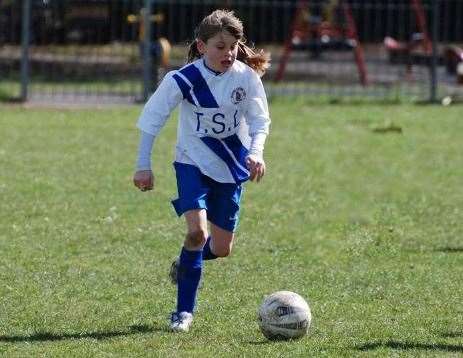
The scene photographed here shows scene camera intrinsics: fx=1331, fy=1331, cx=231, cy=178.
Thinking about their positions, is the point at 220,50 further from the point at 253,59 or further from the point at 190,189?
the point at 190,189

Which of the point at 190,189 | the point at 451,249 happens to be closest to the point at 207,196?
the point at 190,189

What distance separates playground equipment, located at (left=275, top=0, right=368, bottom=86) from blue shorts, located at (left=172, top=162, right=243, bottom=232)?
14.1 meters

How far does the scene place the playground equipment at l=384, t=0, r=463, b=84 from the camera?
2164 centimetres

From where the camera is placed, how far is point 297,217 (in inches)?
405

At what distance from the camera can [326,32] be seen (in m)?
24.0

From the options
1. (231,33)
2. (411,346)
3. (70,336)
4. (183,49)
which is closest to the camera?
(411,346)

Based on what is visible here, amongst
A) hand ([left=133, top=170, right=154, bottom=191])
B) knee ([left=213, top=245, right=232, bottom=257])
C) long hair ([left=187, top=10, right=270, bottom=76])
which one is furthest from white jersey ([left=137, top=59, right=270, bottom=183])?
knee ([left=213, top=245, right=232, bottom=257])

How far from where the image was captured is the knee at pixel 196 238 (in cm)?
662

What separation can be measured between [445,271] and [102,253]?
7.31 feet

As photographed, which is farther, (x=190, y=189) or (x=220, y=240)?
(x=220, y=240)

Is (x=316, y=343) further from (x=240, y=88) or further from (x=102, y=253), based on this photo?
(x=102, y=253)

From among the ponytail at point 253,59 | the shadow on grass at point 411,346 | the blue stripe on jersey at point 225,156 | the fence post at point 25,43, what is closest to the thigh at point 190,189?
the blue stripe on jersey at point 225,156

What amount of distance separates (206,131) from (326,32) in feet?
57.4

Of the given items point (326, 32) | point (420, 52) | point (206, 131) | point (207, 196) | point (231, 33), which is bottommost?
point (420, 52)
